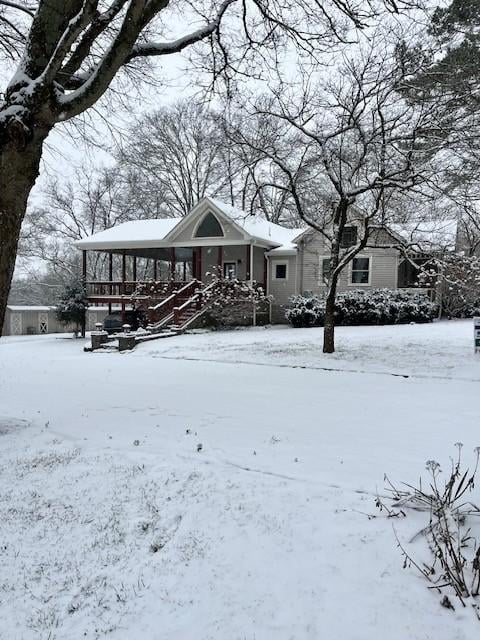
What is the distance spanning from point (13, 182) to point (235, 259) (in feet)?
57.7

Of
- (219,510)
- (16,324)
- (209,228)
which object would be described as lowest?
(219,510)

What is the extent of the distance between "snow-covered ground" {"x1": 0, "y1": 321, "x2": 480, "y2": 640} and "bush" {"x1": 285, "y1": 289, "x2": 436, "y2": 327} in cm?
1067

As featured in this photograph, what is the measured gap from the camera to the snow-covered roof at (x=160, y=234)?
19.8 meters

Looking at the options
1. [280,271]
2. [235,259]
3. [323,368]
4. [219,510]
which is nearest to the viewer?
[219,510]

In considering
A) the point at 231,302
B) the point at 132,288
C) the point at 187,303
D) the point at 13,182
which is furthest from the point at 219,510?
the point at 132,288

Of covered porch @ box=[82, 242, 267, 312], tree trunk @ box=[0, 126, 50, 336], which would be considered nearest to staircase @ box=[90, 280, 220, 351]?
covered porch @ box=[82, 242, 267, 312]

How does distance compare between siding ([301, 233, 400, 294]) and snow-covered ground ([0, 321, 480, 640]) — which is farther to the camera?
siding ([301, 233, 400, 294])

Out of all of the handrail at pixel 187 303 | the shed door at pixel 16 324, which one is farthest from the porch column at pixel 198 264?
the shed door at pixel 16 324

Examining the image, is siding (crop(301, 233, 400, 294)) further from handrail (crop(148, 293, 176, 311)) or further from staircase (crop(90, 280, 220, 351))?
handrail (crop(148, 293, 176, 311))

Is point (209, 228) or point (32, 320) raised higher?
point (209, 228)

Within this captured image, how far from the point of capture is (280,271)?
21.3 m

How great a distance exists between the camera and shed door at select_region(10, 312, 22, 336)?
2725cm

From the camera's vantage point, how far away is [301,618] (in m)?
2.26

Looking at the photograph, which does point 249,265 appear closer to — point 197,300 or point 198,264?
point 198,264
